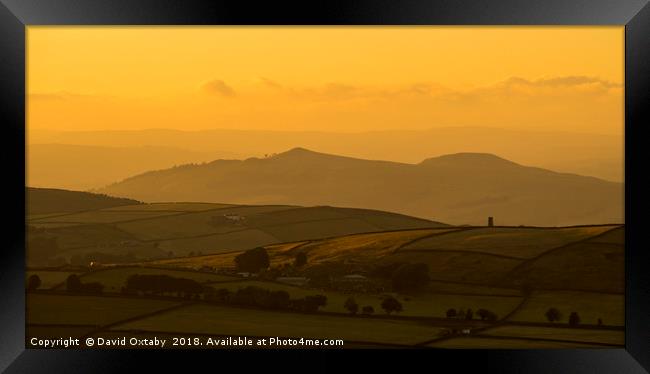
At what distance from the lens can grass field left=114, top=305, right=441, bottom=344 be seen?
31.5 feet

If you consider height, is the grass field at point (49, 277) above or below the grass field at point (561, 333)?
above

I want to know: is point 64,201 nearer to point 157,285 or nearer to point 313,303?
point 157,285

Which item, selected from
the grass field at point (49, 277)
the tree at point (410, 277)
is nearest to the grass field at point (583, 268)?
the tree at point (410, 277)

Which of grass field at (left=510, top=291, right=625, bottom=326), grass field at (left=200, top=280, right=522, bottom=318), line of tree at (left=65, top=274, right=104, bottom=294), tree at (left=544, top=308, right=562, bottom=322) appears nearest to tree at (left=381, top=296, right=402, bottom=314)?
grass field at (left=200, top=280, right=522, bottom=318)

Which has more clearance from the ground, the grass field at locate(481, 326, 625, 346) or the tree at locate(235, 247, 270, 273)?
the tree at locate(235, 247, 270, 273)

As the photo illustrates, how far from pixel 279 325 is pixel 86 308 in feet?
4.35

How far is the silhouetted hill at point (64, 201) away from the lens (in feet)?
31.6

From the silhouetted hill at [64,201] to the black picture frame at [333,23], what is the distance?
0.28ft

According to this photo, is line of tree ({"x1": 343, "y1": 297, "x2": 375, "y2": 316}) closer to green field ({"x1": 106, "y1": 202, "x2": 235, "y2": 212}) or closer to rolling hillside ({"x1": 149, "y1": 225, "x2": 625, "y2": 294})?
rolling hillside ({"x1": 149, "y1": 225, "x2": 625, "y2": 294})

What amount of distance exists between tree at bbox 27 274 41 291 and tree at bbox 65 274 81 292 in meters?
0.19

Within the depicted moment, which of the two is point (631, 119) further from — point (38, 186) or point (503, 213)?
point (38, 186)

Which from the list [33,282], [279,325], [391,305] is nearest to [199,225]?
[279,325]

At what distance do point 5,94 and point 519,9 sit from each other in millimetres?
3515

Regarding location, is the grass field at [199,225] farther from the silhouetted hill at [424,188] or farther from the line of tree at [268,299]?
the line of tree at [268,299]
